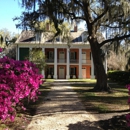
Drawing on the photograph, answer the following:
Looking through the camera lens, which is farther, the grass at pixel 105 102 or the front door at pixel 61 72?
the front door at pixel 61 72

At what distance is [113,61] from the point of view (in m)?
47.2

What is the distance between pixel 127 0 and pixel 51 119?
9.18 m

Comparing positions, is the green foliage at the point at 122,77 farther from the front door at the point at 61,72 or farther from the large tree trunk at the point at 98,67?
the front door at the point at 61,72

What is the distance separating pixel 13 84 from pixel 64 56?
35.2 metres

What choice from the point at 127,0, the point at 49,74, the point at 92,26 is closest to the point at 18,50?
the point at 49,74

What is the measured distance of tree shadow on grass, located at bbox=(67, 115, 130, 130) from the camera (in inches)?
236

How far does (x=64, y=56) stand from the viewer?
4088 centimetres

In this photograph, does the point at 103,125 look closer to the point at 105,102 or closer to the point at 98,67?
the point at 105,102

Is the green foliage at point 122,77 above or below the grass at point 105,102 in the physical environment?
above

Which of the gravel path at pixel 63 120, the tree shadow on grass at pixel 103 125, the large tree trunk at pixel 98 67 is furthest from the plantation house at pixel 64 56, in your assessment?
the tree shadow on grass at pixel 103 125

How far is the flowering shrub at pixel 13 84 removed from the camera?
5.05 metres

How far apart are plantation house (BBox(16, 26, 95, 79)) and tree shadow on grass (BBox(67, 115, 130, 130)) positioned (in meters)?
31.8

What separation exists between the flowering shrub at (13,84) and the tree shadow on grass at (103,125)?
4.99 feet

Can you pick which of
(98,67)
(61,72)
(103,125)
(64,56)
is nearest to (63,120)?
(103,125)
